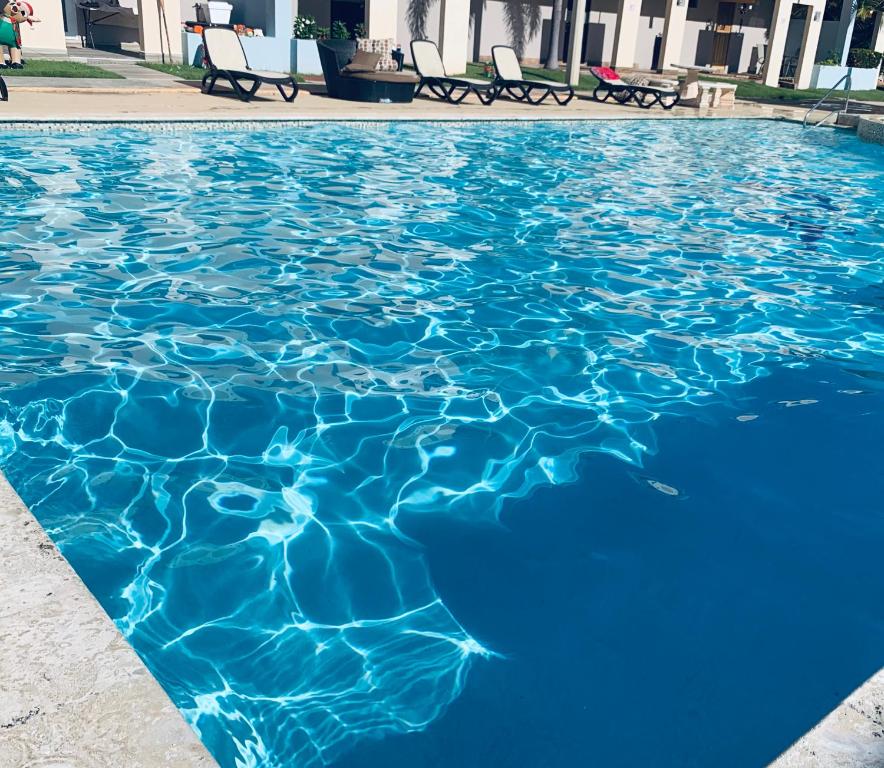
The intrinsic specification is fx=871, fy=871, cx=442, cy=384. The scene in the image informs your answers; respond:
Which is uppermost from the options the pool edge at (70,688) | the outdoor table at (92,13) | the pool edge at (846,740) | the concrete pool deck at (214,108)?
the outdoor table at (92,13)

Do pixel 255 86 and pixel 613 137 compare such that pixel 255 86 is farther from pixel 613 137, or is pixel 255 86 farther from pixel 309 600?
pixel 309 600

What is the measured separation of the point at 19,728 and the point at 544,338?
175 inches

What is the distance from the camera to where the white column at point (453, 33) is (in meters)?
22.6

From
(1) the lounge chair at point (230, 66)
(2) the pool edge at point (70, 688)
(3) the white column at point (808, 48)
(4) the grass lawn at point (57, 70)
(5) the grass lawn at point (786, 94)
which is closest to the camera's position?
(2) the pool edge at point (70, 688)

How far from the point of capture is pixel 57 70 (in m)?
15.6

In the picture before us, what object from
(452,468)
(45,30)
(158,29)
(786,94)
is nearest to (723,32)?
(786,94)

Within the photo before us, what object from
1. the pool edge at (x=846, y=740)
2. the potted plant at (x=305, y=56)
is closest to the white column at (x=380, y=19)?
the potted plant at (x=305, y=56)

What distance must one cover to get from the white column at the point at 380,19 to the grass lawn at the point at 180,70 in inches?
110

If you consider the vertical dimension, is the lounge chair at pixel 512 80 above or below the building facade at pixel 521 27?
below

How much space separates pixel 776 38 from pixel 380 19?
16.6 metres

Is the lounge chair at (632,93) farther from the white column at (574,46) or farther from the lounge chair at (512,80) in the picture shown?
the lounge chair at (512,80)

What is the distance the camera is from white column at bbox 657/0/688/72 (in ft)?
98.6

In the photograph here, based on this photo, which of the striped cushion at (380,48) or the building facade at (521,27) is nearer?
the striped cushion at (380,48)

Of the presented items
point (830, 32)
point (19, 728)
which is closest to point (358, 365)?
point (19, 728)
